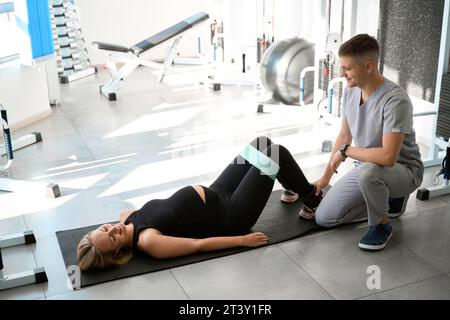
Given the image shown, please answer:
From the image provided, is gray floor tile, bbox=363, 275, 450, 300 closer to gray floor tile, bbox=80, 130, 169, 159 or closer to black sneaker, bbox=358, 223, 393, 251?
black sneaker, bbox=358, 223, 393, 251

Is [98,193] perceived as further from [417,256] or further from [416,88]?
[416,88]

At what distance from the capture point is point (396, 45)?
390 cm

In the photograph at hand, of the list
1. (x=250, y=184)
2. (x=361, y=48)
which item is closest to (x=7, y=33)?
(x=250, y=184)

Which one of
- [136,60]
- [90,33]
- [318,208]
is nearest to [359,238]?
[318,208]

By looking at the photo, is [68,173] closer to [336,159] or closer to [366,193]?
[336,159]

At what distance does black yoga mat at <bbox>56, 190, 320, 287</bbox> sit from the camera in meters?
2.33

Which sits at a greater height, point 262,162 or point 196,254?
point 262,162

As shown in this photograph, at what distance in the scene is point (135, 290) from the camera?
2.24 metres

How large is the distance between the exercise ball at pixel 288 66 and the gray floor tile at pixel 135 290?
103 inches

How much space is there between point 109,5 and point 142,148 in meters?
3.19

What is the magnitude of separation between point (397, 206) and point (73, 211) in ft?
5.30

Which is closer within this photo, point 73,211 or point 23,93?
point 73,211

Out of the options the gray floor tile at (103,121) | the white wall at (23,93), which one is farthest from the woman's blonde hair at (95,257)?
the white wall at (23,93)

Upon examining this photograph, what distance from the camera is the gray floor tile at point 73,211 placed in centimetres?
283
